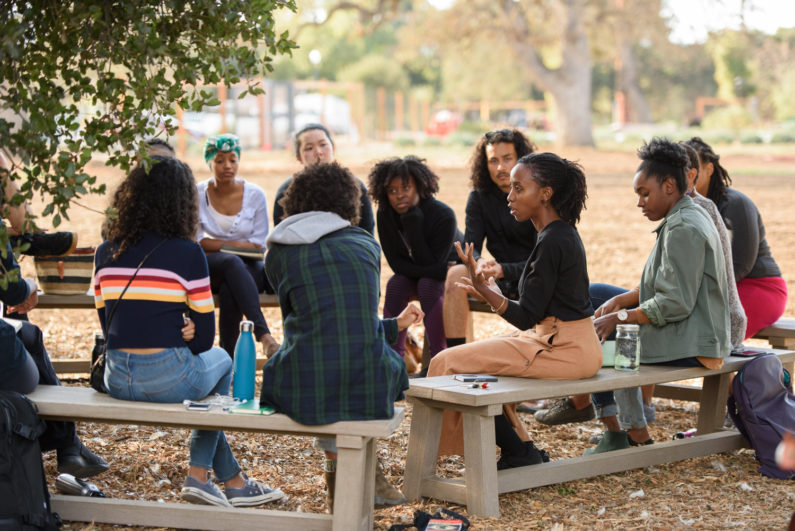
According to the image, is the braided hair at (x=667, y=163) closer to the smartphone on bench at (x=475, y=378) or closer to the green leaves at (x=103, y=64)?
the smartphone on bench at (x=475, y=378)

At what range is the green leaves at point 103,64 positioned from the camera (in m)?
3.64

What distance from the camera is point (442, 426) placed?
461 cm

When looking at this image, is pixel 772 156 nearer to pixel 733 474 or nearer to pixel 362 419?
pixel 733 474

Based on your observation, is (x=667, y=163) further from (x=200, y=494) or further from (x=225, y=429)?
(x=200, y=494)

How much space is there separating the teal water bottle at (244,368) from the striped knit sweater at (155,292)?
0.19m

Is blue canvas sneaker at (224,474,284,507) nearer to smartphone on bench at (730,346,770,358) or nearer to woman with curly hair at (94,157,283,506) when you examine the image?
woman with curly hair at (94,157,283,506)

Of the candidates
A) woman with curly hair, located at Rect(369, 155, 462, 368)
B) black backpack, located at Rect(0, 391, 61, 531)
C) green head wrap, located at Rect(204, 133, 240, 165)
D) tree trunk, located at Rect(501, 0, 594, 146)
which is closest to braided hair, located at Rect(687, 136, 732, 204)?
woman with curly hair, located at Rect(369, 155, 462, 368)

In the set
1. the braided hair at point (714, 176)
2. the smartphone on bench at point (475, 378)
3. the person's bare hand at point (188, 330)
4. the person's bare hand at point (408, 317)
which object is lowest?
the smartphone on bench at point (475, 378)

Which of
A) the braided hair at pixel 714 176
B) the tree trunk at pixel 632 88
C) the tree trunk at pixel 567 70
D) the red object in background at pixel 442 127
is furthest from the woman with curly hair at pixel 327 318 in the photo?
the tree trunk at pixel 632 88

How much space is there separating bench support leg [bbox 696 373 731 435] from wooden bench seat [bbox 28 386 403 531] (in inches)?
88.2

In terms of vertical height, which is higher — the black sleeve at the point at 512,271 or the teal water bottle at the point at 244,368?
the black sleeve at the point at 512,271

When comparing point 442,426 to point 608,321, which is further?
point 608,321

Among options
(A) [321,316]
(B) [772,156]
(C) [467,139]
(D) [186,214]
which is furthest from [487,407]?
(C) [467,139]

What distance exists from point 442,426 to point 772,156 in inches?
977
